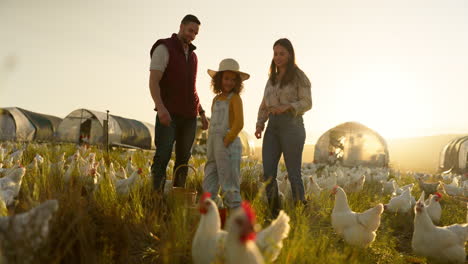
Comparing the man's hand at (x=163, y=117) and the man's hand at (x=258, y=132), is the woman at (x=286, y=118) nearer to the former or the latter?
the man's hand at (x=258, y=132)

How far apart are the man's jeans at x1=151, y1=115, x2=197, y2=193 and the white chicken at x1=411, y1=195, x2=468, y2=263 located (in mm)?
2661

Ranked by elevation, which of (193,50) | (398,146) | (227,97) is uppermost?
(193,50)

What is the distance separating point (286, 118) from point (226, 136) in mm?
1078

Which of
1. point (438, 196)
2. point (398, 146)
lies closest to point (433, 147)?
point (398, 146)

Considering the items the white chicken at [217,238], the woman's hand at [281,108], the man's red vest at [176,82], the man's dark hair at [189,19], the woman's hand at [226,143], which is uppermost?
the man's dark hair at [189,19]

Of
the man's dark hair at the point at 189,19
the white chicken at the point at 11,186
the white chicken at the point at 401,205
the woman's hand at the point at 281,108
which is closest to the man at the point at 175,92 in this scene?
the man's dark hair at the point at 189,19

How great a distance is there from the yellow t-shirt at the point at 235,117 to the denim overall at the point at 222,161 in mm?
44

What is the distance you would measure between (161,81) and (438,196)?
404 cm

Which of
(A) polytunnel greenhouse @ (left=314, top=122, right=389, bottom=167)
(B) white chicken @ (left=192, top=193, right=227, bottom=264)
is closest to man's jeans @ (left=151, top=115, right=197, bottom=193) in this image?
(B) white chicken @ (left=192, top=193, right=227, bottom=264)

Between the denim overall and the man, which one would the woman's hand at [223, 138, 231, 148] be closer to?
the denim overall

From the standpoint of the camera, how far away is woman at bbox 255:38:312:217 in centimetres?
417

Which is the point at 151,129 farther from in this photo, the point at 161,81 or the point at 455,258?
the point at 455,258

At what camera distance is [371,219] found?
3.52m

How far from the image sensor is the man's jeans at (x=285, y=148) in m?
4.18
